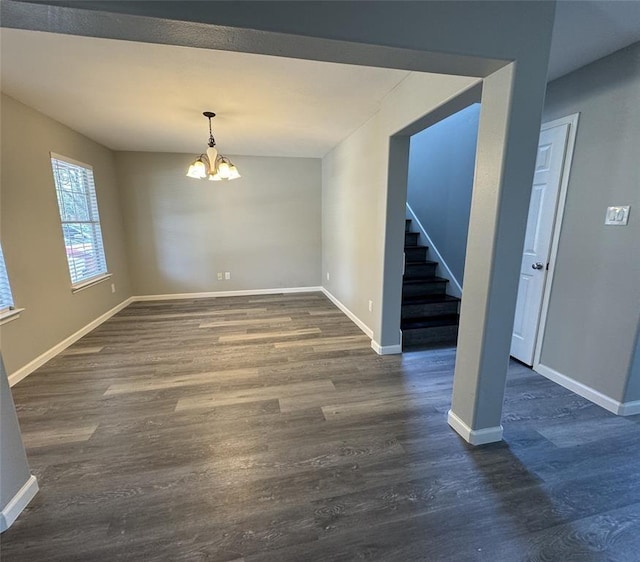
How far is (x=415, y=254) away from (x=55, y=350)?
14.4ft

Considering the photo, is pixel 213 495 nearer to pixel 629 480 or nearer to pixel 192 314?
pixel 629 480

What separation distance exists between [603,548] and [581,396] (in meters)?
1.37

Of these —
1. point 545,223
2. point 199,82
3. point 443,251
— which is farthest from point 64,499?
point 443,251

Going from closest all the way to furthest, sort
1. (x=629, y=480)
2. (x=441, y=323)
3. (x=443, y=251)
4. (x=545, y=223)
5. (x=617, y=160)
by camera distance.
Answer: (x=629, y=480), (x=617, y=160), (x=545, y=223), (x=441, y=323), (x=443, y=251)

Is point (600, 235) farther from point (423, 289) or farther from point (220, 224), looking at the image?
point (220, 224)

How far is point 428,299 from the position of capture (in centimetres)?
369

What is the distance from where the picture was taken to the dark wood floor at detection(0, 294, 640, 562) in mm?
1279

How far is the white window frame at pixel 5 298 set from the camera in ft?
8.03

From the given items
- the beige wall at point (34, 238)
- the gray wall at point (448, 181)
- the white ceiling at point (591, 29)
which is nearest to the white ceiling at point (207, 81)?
the white ceiling at point (591, 29)

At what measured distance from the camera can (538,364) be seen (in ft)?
8.79

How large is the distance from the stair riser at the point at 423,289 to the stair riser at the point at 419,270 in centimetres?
25

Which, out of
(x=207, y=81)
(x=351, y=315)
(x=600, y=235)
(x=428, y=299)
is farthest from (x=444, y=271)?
(x=207, y=81)

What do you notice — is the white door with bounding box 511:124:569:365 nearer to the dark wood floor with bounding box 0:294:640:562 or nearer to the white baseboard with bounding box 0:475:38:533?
the dark wood floor with bounding box 0:294:640:562

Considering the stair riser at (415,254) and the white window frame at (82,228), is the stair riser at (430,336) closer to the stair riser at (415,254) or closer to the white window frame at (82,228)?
the stair riser at (415,254)
